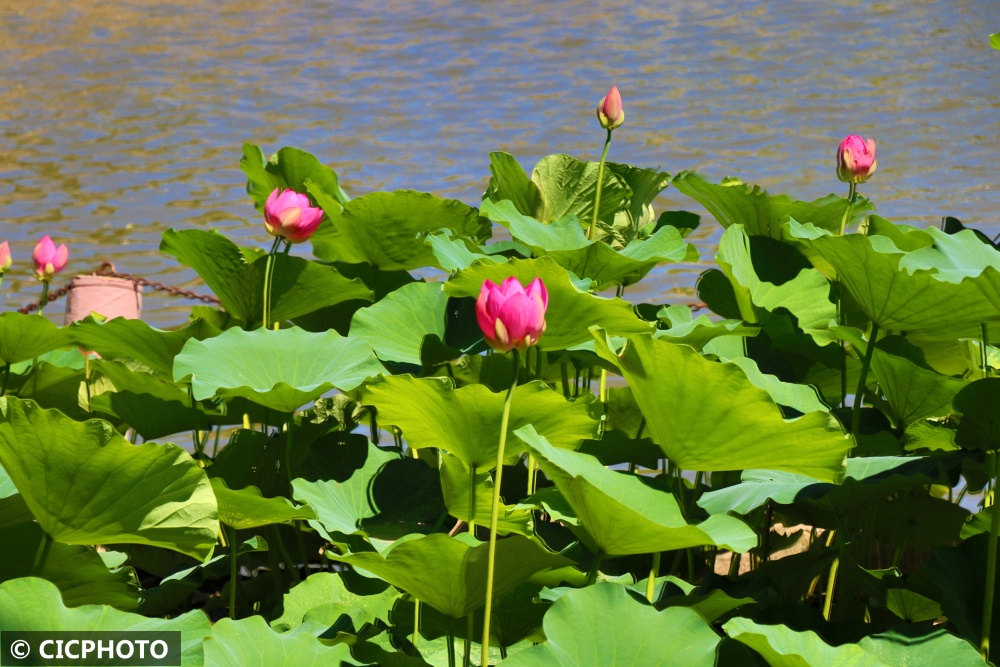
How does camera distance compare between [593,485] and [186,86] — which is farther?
[186,86]

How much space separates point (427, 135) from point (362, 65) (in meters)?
1.52

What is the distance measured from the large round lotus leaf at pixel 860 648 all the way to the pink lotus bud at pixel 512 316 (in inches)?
8.6

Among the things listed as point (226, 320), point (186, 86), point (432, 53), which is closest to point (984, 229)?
point (226, 320)

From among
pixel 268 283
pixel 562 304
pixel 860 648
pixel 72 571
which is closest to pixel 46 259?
pixel 268 283

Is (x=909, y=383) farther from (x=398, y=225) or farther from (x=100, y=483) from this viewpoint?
(x=100, y=483)

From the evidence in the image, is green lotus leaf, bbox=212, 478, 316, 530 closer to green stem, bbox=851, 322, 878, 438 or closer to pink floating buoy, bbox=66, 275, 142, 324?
green stem, bbox=851, 322, 878, 438

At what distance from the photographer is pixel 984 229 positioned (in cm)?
303

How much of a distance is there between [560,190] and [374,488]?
1.82ft

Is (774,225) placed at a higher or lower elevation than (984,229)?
higher

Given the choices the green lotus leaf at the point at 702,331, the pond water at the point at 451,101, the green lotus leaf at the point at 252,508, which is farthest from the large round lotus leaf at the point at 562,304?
the pond water at the point at 451,101

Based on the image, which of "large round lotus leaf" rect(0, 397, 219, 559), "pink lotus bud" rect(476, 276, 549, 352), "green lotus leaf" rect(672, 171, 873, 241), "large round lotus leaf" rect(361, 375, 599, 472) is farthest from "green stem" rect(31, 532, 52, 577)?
"green lotus leaf" rect(672, 171, 873, 241)

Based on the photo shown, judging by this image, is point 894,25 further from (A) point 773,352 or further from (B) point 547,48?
(A) point 773,352

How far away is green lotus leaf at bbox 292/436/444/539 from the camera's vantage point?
90 centimetres

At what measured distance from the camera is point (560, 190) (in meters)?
1.37
